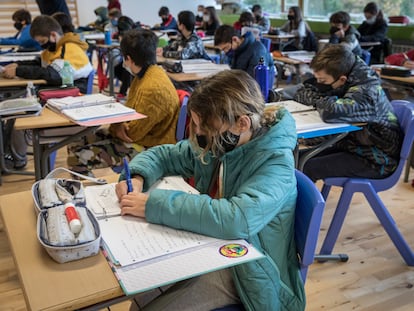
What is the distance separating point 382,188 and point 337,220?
0.27 m

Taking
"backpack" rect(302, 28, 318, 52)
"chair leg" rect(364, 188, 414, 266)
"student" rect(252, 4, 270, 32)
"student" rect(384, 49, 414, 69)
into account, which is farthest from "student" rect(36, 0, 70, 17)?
"chair leg" rect(364, 188, 414, 266)

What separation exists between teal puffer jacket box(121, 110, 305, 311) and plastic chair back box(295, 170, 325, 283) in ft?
0.08

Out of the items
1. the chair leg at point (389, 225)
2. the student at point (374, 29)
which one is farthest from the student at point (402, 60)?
the chair leg at point (389, 225)

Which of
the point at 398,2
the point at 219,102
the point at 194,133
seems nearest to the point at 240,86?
the point at 219,102

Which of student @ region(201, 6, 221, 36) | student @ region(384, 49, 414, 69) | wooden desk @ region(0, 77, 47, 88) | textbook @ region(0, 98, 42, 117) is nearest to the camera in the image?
textbook @ region(0, 98, 42, 117)

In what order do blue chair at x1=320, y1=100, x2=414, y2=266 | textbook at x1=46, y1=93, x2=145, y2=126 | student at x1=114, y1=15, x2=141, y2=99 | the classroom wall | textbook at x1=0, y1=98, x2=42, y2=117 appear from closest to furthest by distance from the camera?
blue chair at x1=320, y1=100, x2=414, y2=266 < textbook at x1=46, y1=93, x2=145, y2=126 < textbook at x1=0, y1=98, x2=42, y2=117 < student at x1=114, y1=15, x2=141, y2=99 < the classroom wall

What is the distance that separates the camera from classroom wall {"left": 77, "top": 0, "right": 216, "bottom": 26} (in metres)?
10.2

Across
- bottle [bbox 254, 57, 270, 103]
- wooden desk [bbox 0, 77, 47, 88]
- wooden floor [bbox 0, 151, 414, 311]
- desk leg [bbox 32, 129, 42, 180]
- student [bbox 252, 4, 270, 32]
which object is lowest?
wooden floor [bbox 0, 151, 414, 311]

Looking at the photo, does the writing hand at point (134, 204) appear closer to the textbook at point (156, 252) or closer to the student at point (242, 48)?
the textbook at point (156, 252)

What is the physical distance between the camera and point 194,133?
1.35 metres

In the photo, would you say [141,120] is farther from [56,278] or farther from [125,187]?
[56,278]

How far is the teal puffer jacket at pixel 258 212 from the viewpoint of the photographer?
3.60 feet

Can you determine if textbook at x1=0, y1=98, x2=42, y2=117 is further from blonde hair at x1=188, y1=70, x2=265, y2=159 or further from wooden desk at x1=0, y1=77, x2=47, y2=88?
blonde hair at x1=188, y1=70, x2=265, y2=159

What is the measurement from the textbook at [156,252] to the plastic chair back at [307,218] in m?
0.23
